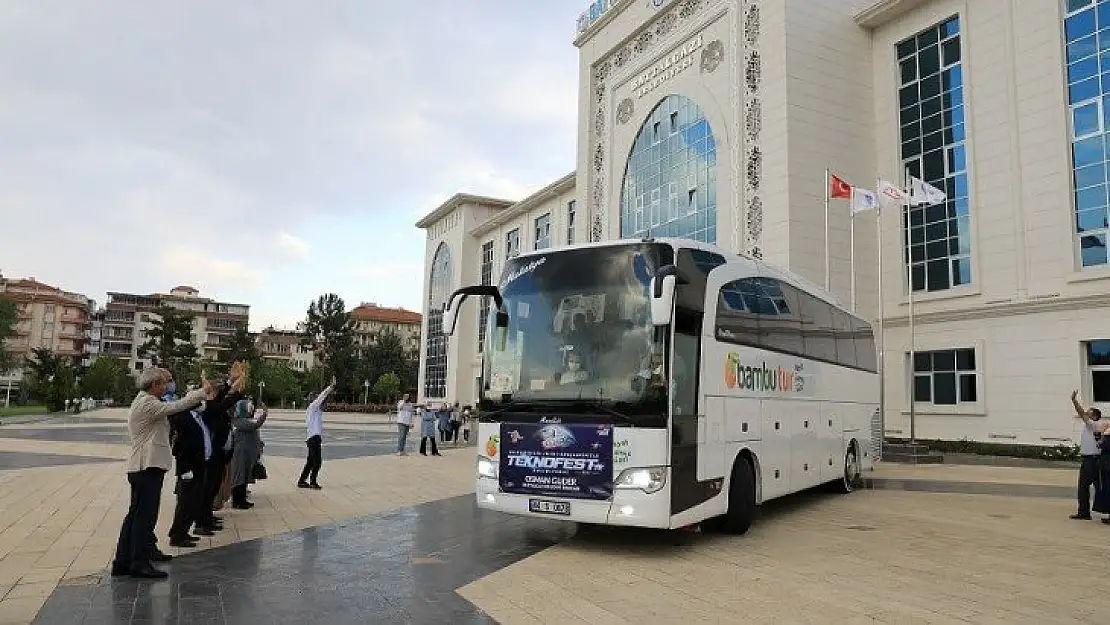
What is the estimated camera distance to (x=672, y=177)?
1329 inches

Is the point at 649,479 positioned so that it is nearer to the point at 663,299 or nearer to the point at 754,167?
the point at 663,299

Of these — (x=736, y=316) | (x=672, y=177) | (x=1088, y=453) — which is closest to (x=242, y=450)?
(x=736, y=316)

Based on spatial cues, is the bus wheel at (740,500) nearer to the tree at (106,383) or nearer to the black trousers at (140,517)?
the black trousers at (140,517)

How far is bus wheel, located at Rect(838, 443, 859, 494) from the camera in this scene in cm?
1358

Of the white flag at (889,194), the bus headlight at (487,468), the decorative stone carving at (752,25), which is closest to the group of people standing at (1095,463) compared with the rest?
the bus headlight at (487,468)

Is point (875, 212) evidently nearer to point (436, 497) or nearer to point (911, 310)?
point (911, 310)

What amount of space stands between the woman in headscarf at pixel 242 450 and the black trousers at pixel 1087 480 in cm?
1238

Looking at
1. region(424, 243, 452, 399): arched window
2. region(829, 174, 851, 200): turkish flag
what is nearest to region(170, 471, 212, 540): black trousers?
region(829, 174, 851, 200): turkish flag

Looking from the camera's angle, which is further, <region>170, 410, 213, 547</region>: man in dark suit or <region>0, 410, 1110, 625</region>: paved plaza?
<region>170, 410, 213, 547</region>: man in dark suit

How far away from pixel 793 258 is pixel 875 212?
4.75 metres

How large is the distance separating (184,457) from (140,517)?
3.76 feet

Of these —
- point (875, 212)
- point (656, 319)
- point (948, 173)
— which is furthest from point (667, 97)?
point (656, 319)

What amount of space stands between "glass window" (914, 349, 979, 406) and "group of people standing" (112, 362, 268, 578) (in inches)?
871

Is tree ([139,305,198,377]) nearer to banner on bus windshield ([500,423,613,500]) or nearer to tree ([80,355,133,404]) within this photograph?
tree ([80,355,133,404])
